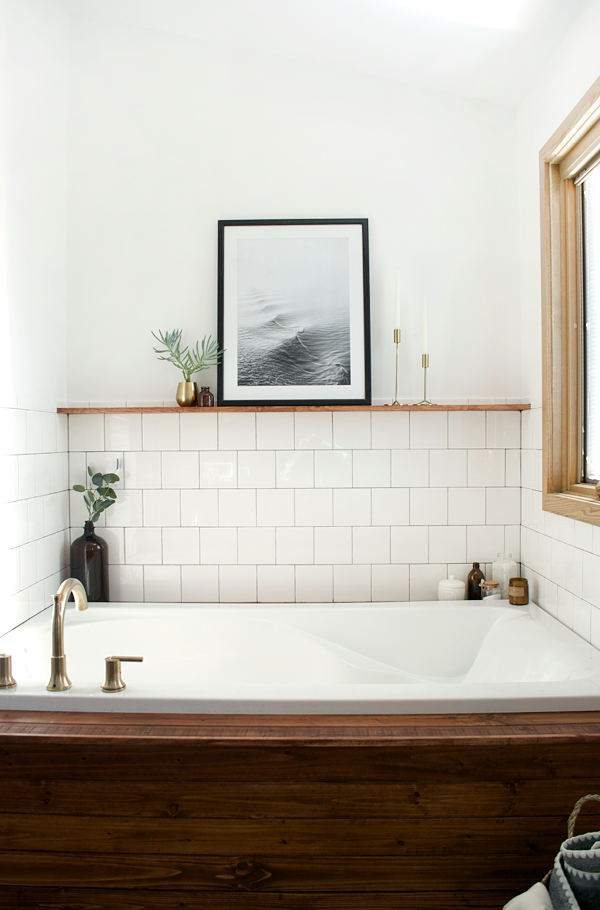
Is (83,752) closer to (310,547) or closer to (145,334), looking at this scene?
(310,547)

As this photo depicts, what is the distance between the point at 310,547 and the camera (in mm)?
2326

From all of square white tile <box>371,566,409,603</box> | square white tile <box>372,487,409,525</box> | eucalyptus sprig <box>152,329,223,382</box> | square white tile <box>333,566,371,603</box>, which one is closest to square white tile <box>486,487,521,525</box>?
square white tile <box>372,487,409,525</box>

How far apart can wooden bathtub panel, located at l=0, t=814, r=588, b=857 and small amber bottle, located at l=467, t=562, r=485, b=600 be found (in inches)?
39.4

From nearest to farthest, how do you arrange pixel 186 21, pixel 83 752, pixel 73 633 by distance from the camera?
pixel 83 752
pixel 73 633
pixel 186 21

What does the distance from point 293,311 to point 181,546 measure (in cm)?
106

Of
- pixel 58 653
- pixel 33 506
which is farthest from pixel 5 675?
pixel 33 506

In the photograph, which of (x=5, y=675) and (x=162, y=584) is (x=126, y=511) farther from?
(x=5, y=675)

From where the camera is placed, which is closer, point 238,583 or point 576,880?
point 576,880

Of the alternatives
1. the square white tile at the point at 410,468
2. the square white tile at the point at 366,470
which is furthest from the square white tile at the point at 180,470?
the square white tile at the point at 410,468

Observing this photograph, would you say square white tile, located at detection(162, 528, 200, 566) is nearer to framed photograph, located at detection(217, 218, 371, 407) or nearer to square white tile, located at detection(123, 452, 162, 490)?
square white tile, located at detection(123, 452, 162, 490)

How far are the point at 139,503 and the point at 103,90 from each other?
169 cm

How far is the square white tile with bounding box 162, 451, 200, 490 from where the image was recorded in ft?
7.64

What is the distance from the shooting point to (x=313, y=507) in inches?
91.4

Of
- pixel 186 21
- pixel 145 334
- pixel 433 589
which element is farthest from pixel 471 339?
pixel 186 21
